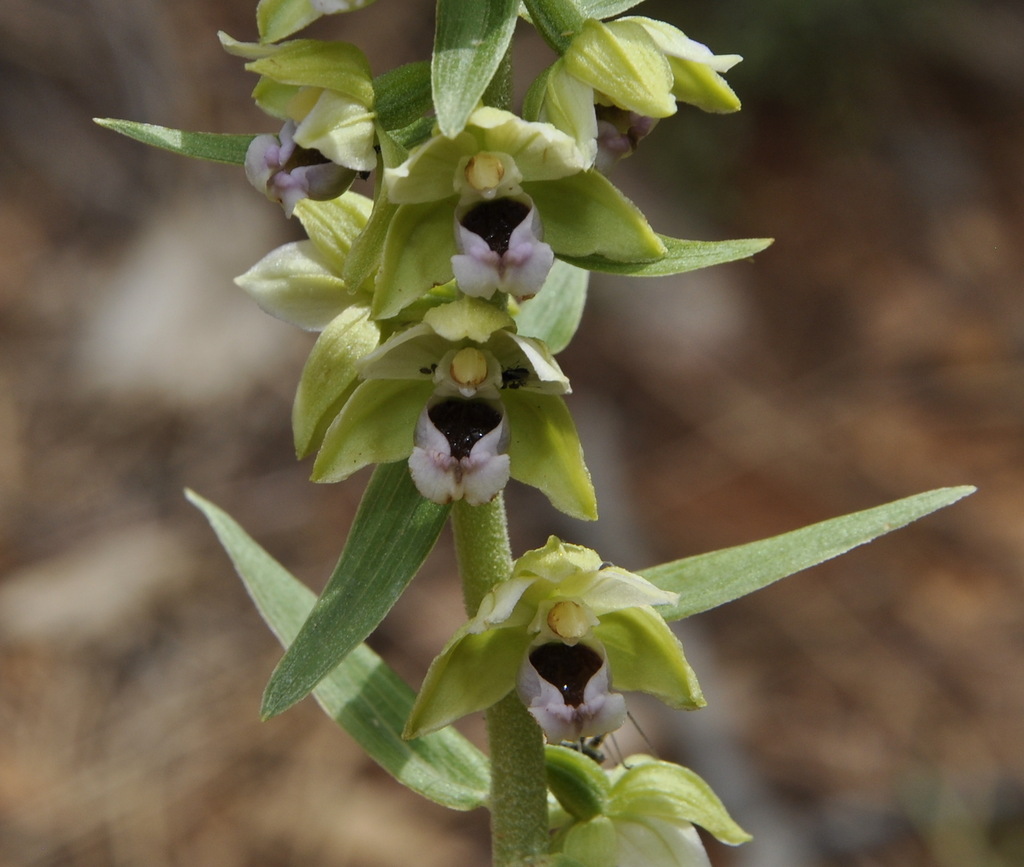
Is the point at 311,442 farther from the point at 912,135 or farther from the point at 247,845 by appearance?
the point at 912,135

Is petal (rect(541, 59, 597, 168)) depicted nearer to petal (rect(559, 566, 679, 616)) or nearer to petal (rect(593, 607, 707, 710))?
petal (rect(559, 566, 679, 616))

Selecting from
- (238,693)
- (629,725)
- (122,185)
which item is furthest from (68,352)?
(629,725)

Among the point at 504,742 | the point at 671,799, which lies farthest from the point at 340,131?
the point at 671,799

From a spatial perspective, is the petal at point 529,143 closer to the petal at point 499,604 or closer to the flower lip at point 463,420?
the flower lip at point 463,420

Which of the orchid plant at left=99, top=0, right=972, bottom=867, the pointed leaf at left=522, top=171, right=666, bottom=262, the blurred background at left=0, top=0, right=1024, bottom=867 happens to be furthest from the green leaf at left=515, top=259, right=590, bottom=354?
the blurred background at left=0, top=0, right=1024, bottom=867

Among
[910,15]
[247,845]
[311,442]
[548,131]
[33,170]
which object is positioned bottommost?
[247,845]

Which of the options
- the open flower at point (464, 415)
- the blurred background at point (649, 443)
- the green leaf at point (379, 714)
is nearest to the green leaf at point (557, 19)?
the open flower at point (464, 415)
